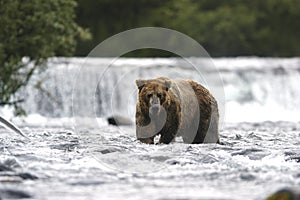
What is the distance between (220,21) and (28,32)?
22446 mm

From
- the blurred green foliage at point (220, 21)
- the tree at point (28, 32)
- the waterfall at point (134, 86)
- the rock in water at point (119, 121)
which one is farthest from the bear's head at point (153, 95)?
the blurred green foliage at point (220, 21)

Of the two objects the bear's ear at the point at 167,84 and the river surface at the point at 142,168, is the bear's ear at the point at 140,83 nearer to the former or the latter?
the bear's ear at the point at 167,84

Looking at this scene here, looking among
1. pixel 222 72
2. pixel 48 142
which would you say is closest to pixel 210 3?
pixel 222 72

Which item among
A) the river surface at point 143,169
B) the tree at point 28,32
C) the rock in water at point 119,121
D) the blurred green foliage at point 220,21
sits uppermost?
the blurred green foliage at point 220,21

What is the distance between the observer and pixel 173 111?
28.2 ft

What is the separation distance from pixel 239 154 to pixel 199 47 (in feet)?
89.2

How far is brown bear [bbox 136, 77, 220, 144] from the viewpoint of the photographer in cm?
841

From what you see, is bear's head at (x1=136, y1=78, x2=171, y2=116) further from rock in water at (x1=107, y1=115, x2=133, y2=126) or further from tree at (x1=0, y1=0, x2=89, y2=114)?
rock in water at (x1=107, y1=115, x2=133, y2=126)

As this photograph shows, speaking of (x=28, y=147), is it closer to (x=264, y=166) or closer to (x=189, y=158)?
(x=189, y=158)

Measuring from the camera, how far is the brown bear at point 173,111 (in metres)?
8.41

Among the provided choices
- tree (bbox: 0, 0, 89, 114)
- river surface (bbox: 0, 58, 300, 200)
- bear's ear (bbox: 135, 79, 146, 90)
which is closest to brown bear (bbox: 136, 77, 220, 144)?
bear's ear (bbox: 135, 79, 146, 90)

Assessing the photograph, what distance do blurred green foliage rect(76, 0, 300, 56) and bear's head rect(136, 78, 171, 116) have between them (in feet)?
87.2

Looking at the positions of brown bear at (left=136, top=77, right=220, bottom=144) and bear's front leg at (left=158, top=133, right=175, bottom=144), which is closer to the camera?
brown bear at (left=136, top=77, right=220, bottom=144)

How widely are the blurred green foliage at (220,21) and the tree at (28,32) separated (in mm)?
20204
